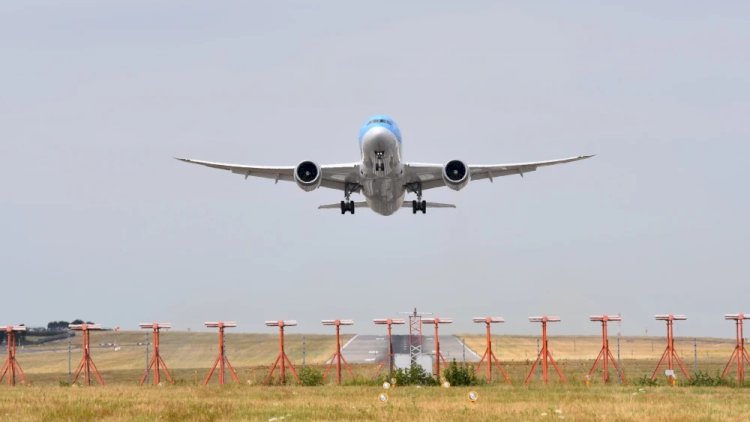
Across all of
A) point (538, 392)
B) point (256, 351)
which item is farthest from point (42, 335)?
point (538, 392)

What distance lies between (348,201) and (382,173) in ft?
23.7

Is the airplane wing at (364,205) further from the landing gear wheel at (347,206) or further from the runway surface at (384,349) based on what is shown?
the runway surface at (384,349)

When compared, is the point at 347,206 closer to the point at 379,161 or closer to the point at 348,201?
the point at 348,201

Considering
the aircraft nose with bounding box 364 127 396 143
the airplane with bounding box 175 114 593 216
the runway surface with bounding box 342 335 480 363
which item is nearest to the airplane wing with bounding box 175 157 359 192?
the airplane with bounding box 175 114 593 216

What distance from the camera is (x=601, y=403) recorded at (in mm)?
28875

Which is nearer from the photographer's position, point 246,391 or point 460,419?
point 460,419

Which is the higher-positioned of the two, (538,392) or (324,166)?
(324,166)

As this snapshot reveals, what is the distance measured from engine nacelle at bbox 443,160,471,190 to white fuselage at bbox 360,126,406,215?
203 centimetres

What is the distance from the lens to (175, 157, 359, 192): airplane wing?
150ft

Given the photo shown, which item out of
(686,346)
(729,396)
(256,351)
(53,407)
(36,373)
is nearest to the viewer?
(53,407)

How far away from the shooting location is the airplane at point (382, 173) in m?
42.8

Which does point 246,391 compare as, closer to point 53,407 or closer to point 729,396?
point 53,407

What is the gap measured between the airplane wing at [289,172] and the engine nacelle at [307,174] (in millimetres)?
999

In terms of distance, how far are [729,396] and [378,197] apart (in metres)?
19.4
